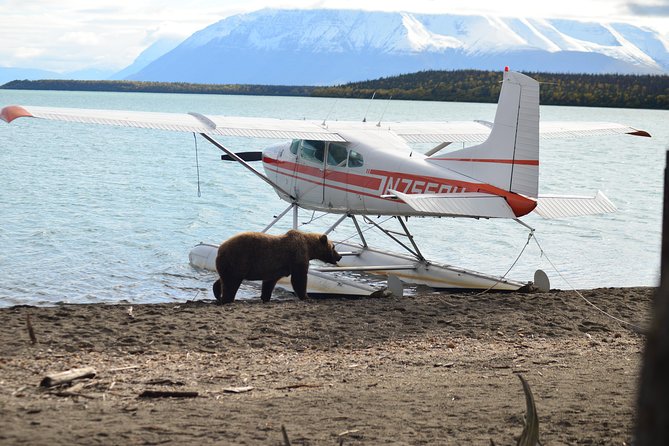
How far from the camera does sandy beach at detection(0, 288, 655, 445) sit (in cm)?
448

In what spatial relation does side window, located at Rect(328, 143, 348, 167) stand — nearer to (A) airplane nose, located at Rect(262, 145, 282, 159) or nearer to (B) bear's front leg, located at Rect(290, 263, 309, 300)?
(A) airplane nose, located at Rect(262, 145, 282, 159)

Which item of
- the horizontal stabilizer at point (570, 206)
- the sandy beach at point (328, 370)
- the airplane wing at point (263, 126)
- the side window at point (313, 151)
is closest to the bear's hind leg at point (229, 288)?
the sandy beach at point (328, 370)

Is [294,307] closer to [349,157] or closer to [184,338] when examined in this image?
[184,338]

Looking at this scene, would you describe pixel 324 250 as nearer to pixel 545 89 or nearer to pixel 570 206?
pixel 570 206

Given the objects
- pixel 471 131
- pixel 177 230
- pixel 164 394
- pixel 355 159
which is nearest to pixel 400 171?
pixel 355 159

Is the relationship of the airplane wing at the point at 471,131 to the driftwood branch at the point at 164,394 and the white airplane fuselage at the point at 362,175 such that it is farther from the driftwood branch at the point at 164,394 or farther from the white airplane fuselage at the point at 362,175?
the driftwood branch at the point at 164,394

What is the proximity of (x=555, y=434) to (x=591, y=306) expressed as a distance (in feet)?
16.2

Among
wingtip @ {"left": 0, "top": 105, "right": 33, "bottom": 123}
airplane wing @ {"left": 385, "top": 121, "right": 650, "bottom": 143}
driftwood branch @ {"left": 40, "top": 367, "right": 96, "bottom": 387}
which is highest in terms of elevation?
wingtip @ {"left": 0, "top": 105, "right": 33, "bottom": 123}

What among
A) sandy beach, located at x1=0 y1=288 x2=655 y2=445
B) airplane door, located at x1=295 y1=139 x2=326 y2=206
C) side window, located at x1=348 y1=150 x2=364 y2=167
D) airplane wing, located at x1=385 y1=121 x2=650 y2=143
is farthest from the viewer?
airplane wing, located at x1=385 y1=121 x2=650 y2=143

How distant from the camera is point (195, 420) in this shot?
178 inches

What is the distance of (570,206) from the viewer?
1000cm

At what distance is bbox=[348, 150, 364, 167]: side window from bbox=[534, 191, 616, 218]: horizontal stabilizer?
2.28 meters

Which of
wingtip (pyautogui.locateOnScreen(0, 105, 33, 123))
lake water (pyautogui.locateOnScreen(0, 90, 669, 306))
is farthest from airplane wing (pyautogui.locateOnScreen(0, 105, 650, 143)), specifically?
lake water (pyautogui.locateOnScreen(0, 90, 669, 306))

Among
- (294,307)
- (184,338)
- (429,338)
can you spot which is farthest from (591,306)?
(184,338)
